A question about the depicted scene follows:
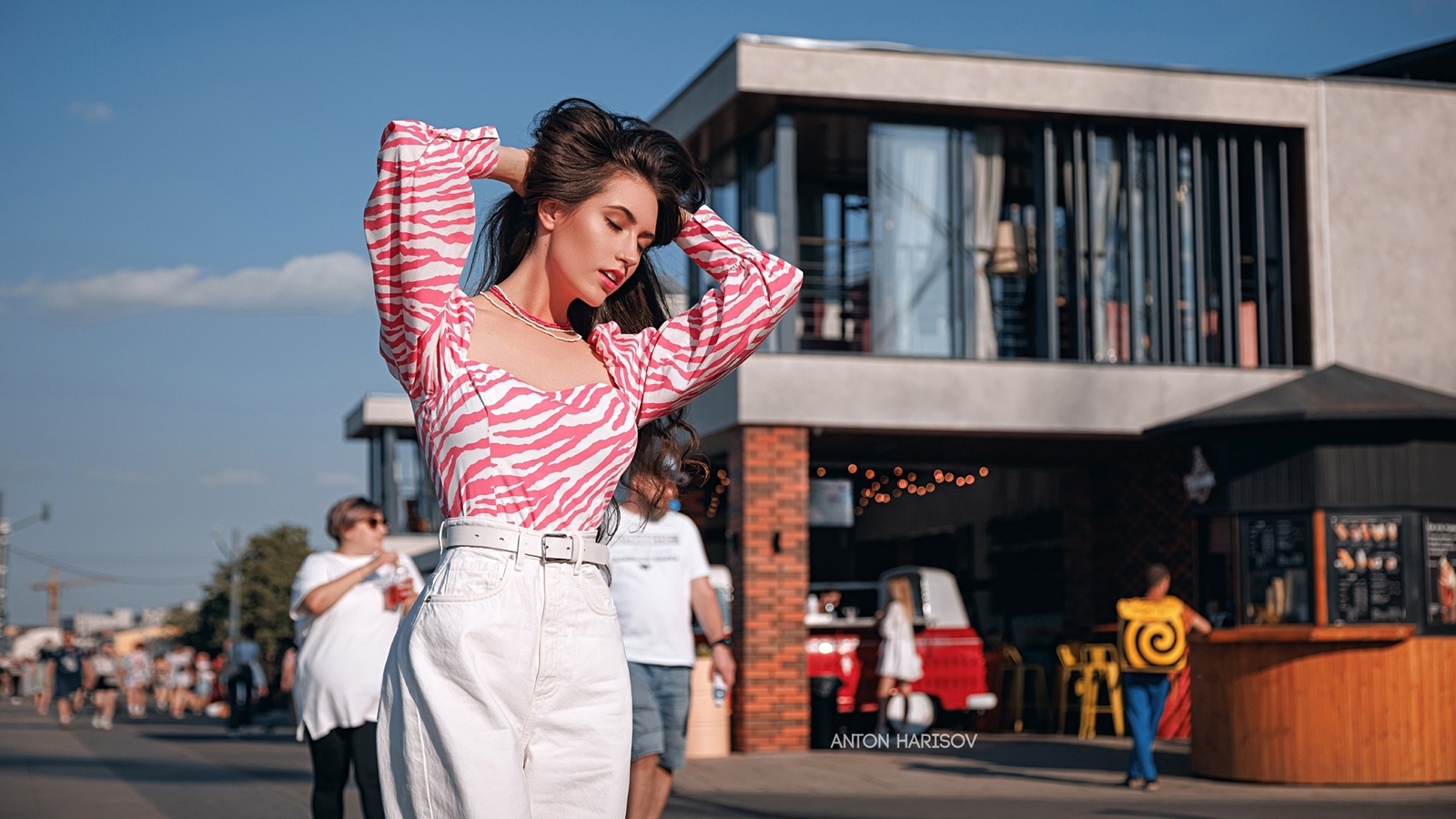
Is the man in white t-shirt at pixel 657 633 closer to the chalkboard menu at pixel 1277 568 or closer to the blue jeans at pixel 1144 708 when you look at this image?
the blue jeans at pixel 1144 708

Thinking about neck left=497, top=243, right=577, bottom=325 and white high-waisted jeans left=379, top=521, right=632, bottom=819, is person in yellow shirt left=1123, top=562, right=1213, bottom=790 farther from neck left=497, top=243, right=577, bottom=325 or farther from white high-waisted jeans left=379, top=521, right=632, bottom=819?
white high-waisted jeans left=379, top=521, right=632, bottom=819

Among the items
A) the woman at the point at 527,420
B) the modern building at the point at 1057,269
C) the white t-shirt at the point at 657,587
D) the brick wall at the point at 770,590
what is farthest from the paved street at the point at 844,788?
the woman at the point at 527,420

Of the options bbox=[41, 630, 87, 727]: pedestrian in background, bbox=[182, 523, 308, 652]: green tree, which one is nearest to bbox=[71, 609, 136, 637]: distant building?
bbox=[182, 523, 308, 652]: green tree

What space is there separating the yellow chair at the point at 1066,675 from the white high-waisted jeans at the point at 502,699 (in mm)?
16727

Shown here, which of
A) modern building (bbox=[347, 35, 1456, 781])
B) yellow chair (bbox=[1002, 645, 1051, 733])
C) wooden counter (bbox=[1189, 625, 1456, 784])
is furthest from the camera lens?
yellow chair (bbox=[1002, 645, 1051, 733])

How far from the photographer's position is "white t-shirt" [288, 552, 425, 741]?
263 inches

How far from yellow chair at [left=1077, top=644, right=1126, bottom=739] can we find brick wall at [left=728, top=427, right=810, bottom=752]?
355 cm

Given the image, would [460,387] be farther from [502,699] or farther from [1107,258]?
[1107,258]

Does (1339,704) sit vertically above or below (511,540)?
below

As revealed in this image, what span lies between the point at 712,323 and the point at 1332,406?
12.1m

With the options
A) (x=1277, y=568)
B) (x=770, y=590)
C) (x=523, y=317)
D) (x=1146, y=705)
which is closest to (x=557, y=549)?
(x=523, y=317)

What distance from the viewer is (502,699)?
7.65 ft

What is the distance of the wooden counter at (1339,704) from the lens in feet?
39.5

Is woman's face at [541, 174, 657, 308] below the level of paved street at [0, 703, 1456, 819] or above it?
above
